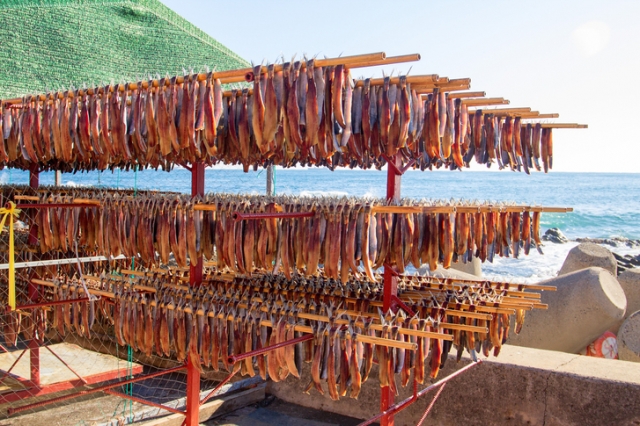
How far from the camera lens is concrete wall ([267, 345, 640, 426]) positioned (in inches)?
156

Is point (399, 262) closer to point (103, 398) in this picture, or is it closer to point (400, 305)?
point (400, 305)

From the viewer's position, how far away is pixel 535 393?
425 centimetres

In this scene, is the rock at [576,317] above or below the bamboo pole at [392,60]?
below

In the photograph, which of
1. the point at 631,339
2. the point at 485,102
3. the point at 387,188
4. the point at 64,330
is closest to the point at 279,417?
the point at 64,330

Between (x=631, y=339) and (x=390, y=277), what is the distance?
5.71m

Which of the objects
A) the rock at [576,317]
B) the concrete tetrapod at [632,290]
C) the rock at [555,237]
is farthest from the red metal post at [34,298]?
the rock at [555,237]

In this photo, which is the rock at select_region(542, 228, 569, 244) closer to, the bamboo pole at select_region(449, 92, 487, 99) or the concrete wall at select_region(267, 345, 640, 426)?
the concrete wall at select_region(267, 345, 640, 426)

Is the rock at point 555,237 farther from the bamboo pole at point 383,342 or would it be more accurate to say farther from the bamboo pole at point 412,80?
the bamboo pole at point 412,80

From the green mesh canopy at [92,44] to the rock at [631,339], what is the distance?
672cm

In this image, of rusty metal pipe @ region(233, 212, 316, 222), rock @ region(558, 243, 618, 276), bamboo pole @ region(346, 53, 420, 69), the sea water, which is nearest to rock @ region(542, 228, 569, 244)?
the sea water

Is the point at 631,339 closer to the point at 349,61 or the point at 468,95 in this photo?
the point at 468,95

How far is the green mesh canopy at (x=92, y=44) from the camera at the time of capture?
5395mm

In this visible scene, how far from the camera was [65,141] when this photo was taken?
12.0 feet

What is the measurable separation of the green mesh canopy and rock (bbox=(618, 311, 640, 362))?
6716 millimetres
